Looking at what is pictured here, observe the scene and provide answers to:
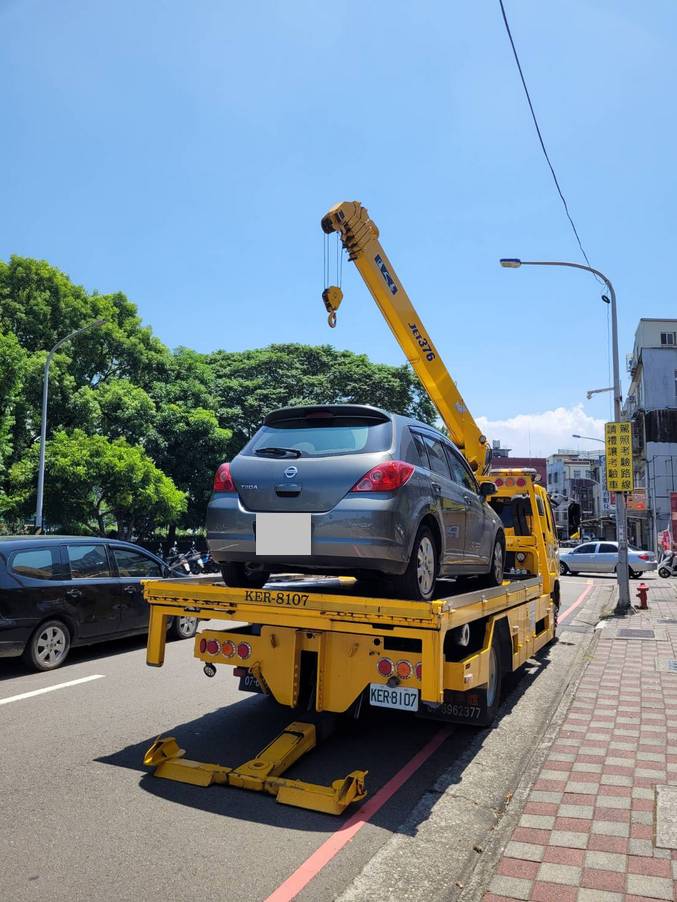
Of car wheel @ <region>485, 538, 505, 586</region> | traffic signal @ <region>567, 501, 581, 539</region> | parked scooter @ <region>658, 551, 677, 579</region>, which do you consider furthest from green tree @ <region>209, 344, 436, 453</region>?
car wheel @ <region>485, 538, 505, 586</region>

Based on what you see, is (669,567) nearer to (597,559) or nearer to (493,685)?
(597,559)

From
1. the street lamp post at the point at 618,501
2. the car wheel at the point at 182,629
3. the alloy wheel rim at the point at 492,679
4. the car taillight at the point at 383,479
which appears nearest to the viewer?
the car taillight at the point at 383,479

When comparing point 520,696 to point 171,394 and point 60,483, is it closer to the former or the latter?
point 60,483

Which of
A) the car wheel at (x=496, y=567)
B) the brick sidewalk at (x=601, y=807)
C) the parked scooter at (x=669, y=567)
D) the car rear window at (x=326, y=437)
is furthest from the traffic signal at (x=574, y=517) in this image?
the parked scooter at (x=669, y=567)

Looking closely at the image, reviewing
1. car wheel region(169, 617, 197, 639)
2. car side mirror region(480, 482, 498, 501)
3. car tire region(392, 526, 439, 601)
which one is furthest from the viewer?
car wheel region(169, 617, 197, 639)

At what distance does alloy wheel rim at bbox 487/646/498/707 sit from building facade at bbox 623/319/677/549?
4586 centimetres

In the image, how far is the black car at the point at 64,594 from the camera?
24.4ft

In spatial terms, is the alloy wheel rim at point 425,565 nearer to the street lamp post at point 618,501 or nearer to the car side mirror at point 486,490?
the car side mirror at point 486,490

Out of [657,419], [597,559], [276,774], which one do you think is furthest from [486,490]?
[657,419]

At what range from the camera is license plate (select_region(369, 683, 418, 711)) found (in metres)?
4.48

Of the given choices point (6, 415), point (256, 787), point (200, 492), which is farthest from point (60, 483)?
point (256, 787)

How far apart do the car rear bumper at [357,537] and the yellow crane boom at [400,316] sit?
5542 millimetres

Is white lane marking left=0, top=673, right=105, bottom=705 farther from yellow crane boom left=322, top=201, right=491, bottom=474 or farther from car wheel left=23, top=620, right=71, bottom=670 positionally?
yellow crane boom left=322, top=201, right=491, bottom=474

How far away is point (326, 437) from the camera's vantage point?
5168 mm
